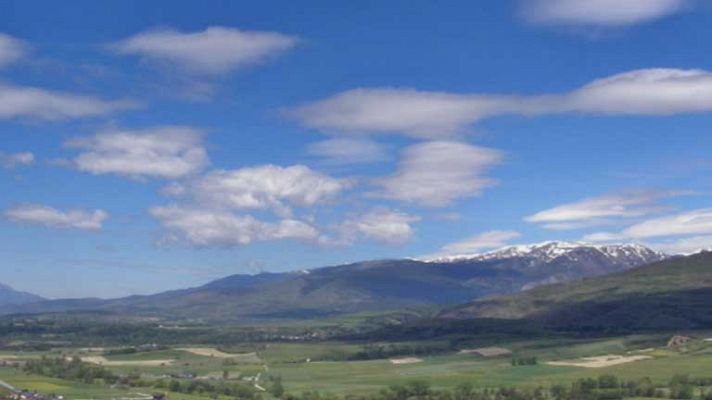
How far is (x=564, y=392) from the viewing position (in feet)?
424

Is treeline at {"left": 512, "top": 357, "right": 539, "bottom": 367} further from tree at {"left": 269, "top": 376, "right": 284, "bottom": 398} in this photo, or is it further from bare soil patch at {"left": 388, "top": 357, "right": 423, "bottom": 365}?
tree at {"left": 269, "top": 376, "right": 284, "bottom": 398}

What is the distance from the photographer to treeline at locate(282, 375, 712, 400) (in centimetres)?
12712

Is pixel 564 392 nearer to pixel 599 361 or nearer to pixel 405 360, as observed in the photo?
pixel 599 361

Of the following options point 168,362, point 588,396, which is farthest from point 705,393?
point 168,362

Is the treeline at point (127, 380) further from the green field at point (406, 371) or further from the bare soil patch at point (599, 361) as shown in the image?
the bare soil patch at point (599, 361)

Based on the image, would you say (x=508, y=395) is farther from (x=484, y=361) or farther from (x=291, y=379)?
(x=484, y=361)

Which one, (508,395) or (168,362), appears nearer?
(508,395)

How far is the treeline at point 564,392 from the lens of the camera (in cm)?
12712

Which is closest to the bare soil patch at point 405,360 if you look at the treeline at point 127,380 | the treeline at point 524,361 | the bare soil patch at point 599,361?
the treeline at point 524,361

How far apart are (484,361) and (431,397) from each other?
54958 mm

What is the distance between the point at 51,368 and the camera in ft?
560

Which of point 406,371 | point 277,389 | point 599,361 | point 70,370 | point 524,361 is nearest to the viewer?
point 277,389

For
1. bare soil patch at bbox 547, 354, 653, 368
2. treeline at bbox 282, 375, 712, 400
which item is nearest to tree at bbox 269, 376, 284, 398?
treeline at bbox 282, 375, 712, 400

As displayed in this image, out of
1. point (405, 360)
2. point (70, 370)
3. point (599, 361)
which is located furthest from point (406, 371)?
point (70, 370)
